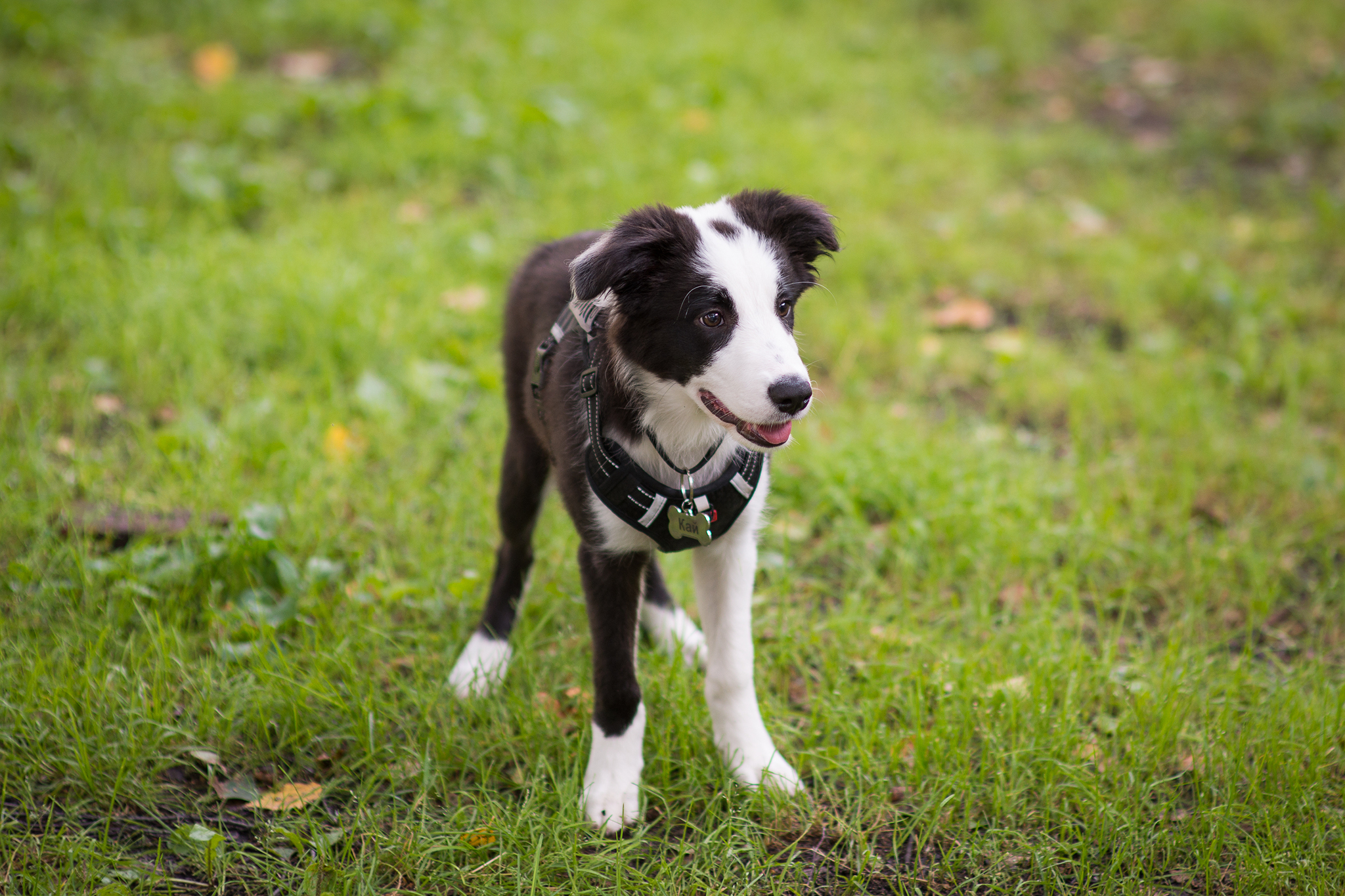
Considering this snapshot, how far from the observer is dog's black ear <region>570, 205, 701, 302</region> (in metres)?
1.86

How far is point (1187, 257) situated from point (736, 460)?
3.69m

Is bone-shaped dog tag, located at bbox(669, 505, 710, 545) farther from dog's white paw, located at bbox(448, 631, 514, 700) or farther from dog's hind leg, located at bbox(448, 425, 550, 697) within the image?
dog's white paw, located at bbox(448, 631, 514, 700)

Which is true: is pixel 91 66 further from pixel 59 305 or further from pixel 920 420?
pixel 920 420

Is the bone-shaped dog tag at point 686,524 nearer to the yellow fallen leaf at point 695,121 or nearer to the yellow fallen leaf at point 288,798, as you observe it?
the yellow fallen leaf at point 288,798

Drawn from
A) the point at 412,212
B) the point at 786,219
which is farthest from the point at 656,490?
the point at 412,212

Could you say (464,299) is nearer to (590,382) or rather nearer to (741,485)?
(590,382)

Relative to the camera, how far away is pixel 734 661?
2258mm

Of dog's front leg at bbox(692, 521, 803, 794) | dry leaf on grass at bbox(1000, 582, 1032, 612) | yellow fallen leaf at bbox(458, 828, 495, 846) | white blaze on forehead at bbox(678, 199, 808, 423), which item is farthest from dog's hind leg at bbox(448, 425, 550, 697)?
dry leaf on grass at bbox(1000, 582, 1032, 612)

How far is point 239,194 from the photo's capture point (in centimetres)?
487

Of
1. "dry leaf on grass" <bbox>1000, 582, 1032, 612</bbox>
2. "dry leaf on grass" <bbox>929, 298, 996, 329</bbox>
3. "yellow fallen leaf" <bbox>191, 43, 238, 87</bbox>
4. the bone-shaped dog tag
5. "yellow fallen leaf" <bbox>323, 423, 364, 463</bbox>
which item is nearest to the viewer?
the bone-shaped dog tag

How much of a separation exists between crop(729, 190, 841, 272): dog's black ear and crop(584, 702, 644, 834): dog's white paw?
112cm

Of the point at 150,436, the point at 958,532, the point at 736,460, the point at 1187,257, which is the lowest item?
the point at 150,436

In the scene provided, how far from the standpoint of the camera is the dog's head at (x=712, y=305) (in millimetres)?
1858

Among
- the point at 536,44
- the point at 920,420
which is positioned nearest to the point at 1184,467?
the point at 920,420
